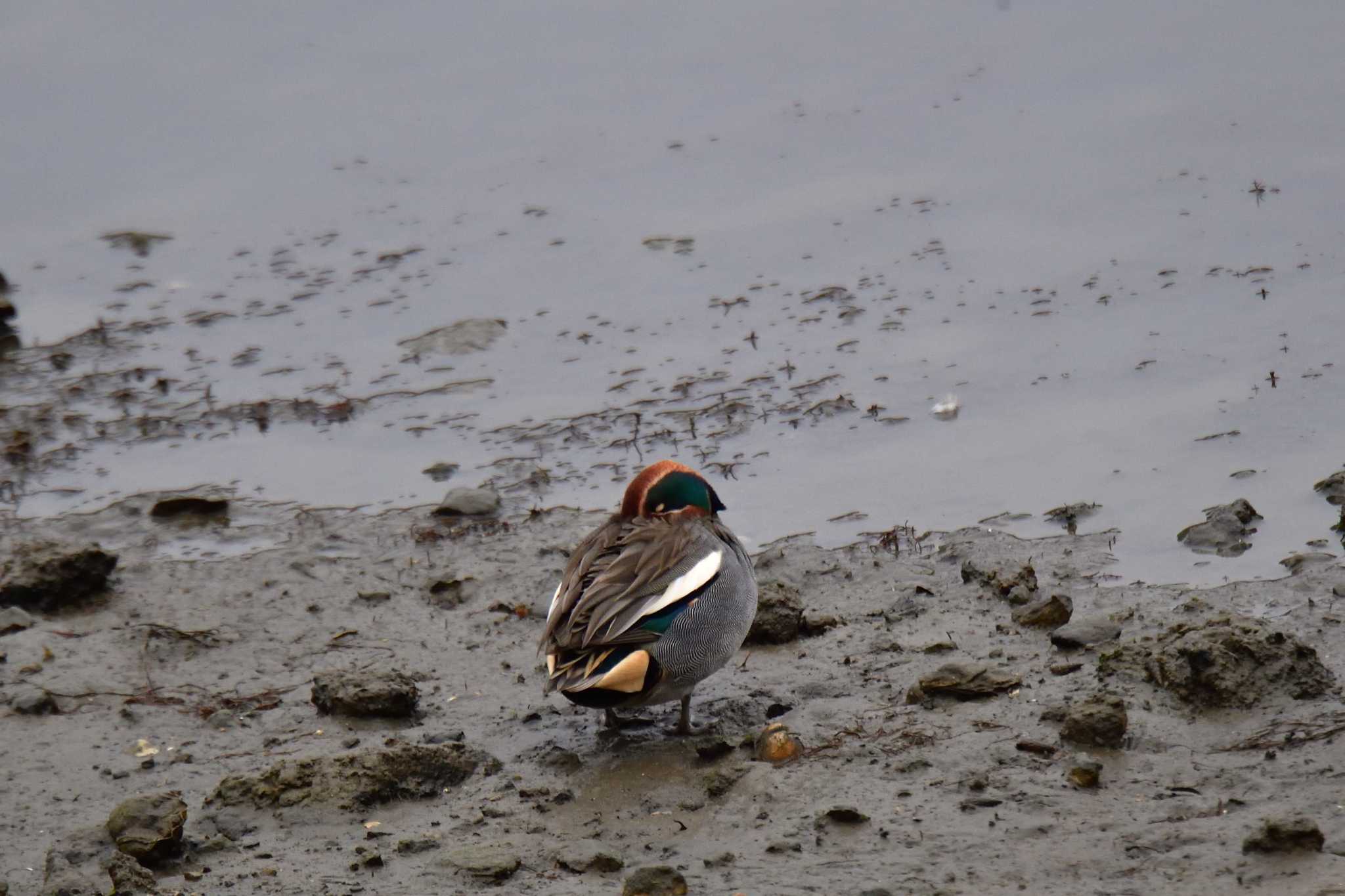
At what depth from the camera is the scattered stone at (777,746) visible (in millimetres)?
5246

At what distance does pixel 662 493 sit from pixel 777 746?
1241 mm

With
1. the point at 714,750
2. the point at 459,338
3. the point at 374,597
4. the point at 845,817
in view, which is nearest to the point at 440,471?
the point at 374,597

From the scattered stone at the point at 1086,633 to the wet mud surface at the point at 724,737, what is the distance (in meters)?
0.02

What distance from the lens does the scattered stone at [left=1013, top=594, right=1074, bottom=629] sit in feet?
19.8

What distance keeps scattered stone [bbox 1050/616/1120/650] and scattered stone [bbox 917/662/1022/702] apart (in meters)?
0.36

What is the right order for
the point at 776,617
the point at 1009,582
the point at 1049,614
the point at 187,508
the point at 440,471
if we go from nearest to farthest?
1. the point at 1049,614
2. the point at 776,617
3. the point at 1009,582
4. the point at 187,508
5. the point at 440,471

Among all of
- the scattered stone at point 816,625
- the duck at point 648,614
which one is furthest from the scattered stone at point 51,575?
the scattered stone at point 816,625

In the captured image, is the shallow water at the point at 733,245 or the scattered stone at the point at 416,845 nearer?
the scattered stone at the point at 416,845

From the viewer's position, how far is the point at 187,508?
814 centimetres

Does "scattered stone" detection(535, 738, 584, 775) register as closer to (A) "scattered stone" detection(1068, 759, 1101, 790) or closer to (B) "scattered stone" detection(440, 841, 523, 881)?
(B) "scattered stone" detection(440, 841, 523, 881)

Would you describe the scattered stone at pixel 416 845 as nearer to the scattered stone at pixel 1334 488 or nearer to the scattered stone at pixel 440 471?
the scattered stone at pixel 440 471

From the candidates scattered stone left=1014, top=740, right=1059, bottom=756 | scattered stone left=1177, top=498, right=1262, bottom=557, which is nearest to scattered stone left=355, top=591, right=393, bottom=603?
scattered stone left=1014, top=740, right=1059, bottom=756

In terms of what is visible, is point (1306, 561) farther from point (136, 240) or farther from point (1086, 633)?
point (136, 240)

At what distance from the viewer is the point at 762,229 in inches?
420
